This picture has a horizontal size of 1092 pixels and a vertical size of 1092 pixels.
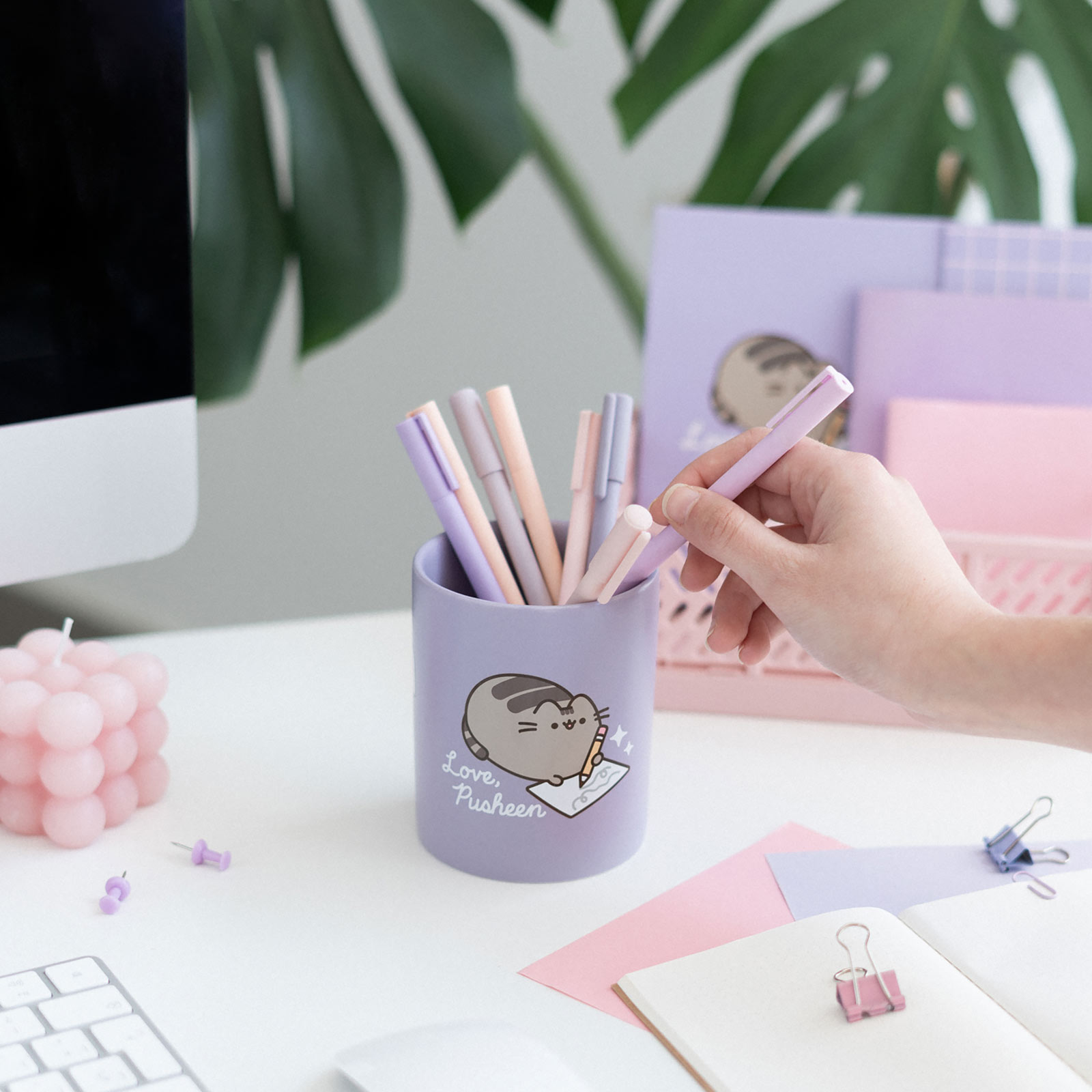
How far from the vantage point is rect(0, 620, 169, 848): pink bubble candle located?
539mm

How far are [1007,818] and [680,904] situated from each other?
19cm

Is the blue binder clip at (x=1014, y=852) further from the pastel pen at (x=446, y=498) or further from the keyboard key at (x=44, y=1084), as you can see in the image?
the keyboard key at (x=44, y=1084)

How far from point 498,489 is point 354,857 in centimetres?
18

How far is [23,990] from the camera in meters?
0.43

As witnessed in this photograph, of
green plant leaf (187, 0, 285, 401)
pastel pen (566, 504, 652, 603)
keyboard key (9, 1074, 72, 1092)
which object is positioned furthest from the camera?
green plant leaf (187, 0, 285, 401)

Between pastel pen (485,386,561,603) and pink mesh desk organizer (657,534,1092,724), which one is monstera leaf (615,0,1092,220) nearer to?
pink mesh desk organizer (657,534,1092,724)

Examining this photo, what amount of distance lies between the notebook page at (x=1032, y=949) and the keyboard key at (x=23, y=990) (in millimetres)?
325

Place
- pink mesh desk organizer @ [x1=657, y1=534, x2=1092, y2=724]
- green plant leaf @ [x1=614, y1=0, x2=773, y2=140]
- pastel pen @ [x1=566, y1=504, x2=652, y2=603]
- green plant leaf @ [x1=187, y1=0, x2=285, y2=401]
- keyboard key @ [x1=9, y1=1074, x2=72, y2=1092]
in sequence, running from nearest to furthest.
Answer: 1. keyboard key @ [x1=9, y1=1074, x2=72, y2=1092]
2. pastel pen @ [x1=566, y1=504, x2=652, y2=603]
3. pink mesh desk organizer @ [x1=657, y1=534, x2=1092, y2=724]
4. green plant leaf @ [x1=187, y1=0, x2=285, y2=401]
5. green plant leaf @ [x1=614, y1=0, x2=773, y2=140]

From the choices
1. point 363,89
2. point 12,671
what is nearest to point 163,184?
point 12,671

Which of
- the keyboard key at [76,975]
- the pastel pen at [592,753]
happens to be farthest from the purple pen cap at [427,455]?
the keyboard key at [76,975]

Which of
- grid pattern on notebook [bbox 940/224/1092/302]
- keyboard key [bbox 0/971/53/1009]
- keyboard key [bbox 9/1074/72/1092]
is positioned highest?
grid pattern on notebook [bbox 940/224/1092/302]

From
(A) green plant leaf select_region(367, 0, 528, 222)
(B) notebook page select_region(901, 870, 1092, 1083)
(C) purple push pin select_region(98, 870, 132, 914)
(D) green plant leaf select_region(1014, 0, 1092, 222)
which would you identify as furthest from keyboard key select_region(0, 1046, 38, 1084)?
(D) green plant leaf select_region(1014, 0, 1092, 222)

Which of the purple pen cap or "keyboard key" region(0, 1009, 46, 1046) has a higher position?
the purple pen cap

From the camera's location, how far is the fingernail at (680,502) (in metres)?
0.52
